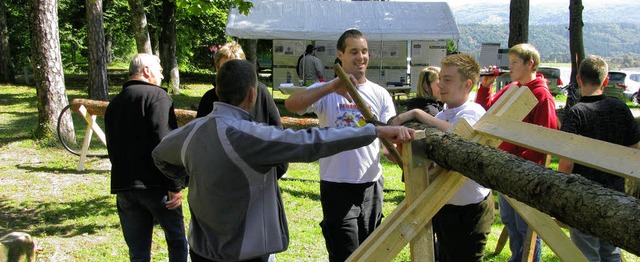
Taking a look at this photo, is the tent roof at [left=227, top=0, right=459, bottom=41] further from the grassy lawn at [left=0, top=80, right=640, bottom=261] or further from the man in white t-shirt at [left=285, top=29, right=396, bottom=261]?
the man in white t-shirt at [left=285, top=29, right=396, bottom=261]

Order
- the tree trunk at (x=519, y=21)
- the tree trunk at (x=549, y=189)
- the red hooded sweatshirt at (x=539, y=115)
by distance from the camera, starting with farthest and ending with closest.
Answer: the tree trunk at (x=519, y=21)
the red hooded sweatshirt at (x=539, y=115)
the tree trunk at (x=549, y=189)

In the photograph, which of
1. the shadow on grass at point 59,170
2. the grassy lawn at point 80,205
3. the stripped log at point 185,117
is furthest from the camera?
the shadow on grass at point 59,170

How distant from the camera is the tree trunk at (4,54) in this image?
20.9 meters

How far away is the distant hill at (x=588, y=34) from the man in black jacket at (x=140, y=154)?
61.7 meters

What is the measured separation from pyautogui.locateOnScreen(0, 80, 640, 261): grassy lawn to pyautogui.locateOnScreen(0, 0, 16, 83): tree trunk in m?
13.0

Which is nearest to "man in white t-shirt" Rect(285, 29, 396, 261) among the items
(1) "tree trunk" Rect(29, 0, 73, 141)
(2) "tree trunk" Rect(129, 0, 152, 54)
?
(1) "tree trunk" Rect(29, 0, 73, 141)

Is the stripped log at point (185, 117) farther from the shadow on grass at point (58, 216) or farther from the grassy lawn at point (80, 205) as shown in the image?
the shadow on grass at point (58, 216)

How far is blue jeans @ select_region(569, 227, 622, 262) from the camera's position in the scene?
3.57m

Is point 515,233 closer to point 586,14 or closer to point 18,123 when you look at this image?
point 18,123

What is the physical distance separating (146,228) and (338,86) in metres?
1.74

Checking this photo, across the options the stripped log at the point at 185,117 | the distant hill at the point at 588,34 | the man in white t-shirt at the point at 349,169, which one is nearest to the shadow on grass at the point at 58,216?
the stripped log at the point at 185,117

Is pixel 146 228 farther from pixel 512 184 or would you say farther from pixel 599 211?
pixel 599 211

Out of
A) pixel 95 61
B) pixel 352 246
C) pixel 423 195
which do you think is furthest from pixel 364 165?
pixel 95 61

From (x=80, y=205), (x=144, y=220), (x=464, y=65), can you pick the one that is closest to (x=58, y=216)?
(x=80, y=205)
